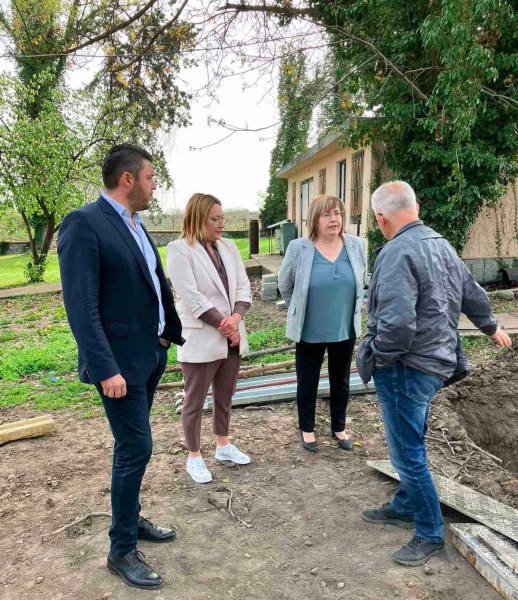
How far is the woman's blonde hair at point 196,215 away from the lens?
3.30 meters

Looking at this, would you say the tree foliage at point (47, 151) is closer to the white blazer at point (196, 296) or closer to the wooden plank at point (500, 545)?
the white blazer at point (196, 296)

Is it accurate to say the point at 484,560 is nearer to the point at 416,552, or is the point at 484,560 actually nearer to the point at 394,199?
the point at 416,552

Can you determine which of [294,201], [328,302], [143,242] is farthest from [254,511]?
[294,201]

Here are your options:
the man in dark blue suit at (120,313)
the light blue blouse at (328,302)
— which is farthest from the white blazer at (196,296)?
the man in dark blue suit at (120,313)

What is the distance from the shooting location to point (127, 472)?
236cm

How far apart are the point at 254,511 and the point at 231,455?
66 centimetres

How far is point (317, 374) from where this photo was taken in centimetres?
372

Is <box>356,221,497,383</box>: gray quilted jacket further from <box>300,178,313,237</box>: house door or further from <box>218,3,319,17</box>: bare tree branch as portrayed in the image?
<box>300,178,313,237</box>: house door

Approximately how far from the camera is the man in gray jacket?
91.7 inches

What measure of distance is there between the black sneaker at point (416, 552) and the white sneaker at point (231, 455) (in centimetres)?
138

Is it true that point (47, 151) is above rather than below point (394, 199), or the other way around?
above

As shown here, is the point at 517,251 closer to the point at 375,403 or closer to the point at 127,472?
the point at 375,403

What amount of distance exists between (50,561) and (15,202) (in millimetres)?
14269

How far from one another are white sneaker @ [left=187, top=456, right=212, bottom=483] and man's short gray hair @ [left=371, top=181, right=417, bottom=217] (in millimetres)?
2134
